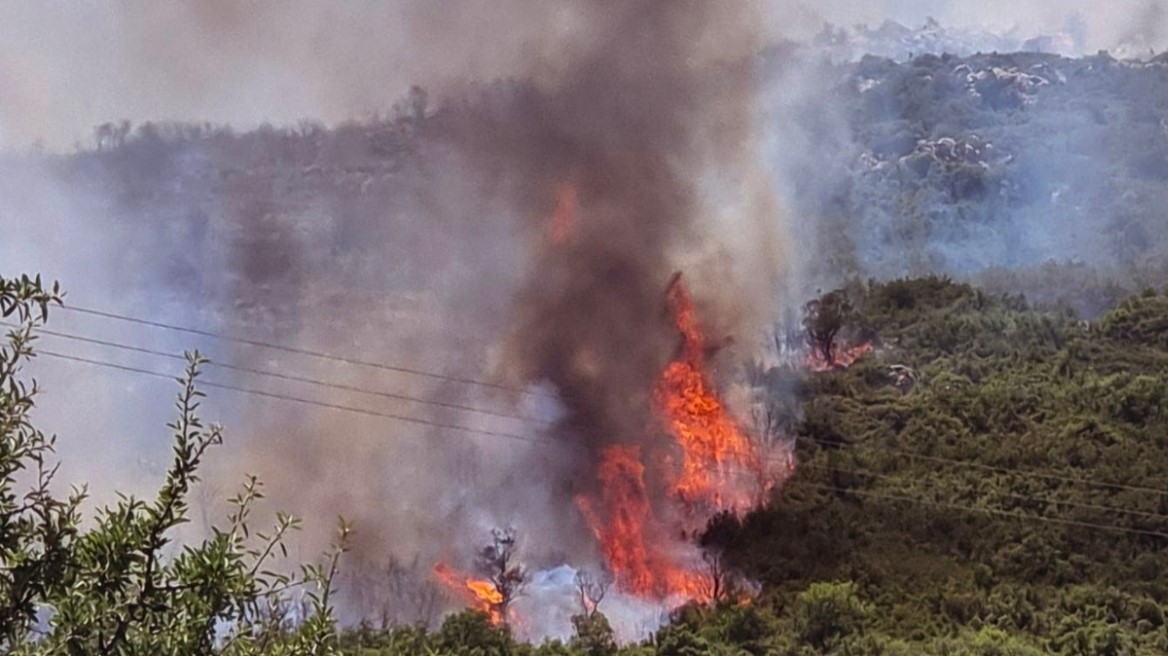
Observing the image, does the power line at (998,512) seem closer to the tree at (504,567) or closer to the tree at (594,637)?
the tree at (504,567)

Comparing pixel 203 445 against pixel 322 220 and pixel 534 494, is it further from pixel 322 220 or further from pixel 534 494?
→ pixel 322 220

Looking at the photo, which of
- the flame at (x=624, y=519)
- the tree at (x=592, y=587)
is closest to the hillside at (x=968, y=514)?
the flame at (x=624, y=519)

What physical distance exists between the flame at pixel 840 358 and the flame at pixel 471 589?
24638mm

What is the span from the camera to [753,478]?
50125 mm

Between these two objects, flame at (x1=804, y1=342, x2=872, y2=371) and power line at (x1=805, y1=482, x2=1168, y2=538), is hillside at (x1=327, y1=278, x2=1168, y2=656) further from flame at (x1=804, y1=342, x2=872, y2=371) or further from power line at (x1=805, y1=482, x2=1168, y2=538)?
flame at (x1=804, y1=342, x2=872, y2=371)

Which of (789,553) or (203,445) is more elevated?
(789,553)

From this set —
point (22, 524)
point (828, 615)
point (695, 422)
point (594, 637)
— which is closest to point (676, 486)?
point (695, 422)

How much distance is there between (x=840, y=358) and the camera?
213 feet

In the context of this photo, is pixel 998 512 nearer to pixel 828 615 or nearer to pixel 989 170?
pixel 828 615

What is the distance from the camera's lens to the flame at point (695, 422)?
46.7 m

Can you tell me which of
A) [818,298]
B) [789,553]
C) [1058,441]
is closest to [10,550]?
[789,553]

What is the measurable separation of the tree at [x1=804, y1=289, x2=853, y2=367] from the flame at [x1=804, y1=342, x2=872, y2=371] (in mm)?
220

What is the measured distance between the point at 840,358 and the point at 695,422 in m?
20.5

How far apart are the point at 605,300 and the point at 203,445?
37.7 m
